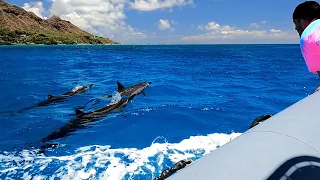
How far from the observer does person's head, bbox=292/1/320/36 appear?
4148 millimetres

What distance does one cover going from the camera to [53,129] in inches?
434

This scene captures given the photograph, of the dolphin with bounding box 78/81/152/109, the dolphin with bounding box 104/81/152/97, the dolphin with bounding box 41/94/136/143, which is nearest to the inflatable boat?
the dolphin with bounding box 41/94/136/143

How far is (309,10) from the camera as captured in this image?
416cm

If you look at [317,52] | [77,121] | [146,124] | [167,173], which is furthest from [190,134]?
[317,52]

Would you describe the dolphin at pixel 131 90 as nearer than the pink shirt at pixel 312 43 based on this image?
No

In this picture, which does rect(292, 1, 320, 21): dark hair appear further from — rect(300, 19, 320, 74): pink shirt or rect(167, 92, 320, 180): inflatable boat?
rect(167, 92, 320, 180): inflatable boat

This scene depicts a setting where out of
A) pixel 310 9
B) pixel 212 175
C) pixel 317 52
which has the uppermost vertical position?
pixel 310 9

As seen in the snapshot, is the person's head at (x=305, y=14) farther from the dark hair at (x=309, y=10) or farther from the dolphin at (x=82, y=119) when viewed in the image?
the dolphin at (x=82, y=119)

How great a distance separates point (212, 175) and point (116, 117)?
1016 cm

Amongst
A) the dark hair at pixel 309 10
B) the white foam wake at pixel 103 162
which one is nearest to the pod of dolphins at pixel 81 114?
the white foam wake at pixel 103 162

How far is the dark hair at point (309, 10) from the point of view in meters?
4.14

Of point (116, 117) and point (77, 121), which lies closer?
point (77, 121)

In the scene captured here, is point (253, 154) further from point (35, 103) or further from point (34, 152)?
point (35, 103)

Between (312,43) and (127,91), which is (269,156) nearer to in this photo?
(312,43)
